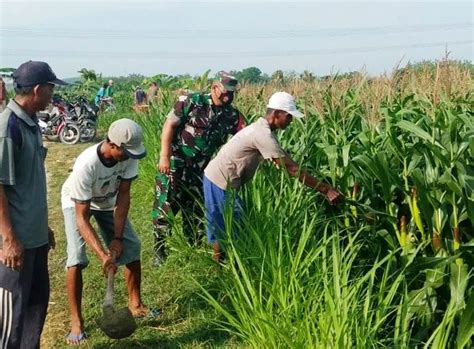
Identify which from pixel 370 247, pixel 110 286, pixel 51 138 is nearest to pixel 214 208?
pixel 110 286

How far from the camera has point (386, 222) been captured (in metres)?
3.78

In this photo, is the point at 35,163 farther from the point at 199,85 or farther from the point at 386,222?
the point at 199,85

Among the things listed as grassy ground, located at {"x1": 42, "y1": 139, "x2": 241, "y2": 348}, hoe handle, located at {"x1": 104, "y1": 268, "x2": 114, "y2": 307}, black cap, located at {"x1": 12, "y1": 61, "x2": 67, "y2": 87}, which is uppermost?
black cap, located at {"x1": 12, "y1": 61, "x2": 67, "y2": 87}

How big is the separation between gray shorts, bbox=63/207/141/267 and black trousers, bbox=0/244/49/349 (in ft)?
1.53

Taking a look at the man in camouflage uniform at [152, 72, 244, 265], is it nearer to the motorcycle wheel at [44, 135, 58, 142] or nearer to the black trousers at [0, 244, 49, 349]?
the black trousers at [0, 244, 49, 349]

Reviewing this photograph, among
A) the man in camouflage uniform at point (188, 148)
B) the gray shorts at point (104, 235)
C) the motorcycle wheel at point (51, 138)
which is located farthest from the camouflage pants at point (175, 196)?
the motorcycle wheel at point (51, 138)

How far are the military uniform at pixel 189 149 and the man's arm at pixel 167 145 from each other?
6cm

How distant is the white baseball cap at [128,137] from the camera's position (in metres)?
3.54

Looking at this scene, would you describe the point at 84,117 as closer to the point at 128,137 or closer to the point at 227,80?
the point at 227,80

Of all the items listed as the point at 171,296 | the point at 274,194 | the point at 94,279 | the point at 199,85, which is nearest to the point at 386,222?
the point at 274,194

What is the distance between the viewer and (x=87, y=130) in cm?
1535

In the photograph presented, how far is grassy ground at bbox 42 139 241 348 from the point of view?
3836mm

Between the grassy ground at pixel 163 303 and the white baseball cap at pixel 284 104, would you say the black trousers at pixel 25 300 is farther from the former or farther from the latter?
the white baseball cap at pixel 284 104

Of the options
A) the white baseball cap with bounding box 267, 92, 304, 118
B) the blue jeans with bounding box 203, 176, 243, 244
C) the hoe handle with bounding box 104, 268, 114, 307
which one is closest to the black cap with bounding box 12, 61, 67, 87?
the hoe handle with bounding box 104, 268, 114, 307
